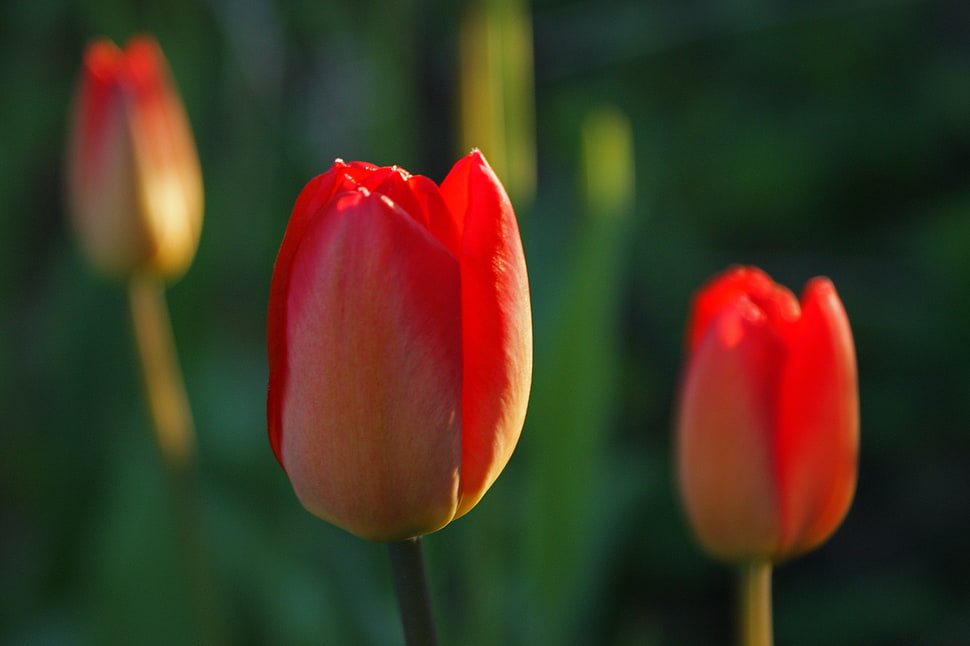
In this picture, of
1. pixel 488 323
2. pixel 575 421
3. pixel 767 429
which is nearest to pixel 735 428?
pixel 767 429

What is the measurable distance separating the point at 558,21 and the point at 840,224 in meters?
0.64

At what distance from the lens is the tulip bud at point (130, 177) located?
2.72 feet

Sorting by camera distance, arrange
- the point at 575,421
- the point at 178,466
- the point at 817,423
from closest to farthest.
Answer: the point at 817,423 → the point at 178,466 → the point at 575,421

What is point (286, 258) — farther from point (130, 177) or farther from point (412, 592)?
point (130, 177)

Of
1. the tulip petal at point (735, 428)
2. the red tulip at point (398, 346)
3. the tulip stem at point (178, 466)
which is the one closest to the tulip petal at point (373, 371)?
the red tulip at point (398, 346)

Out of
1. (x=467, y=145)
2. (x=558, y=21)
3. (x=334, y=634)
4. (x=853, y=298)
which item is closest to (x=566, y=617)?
(x=334, y=634)

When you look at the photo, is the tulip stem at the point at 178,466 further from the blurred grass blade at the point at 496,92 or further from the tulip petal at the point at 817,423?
the tulip petal at the point at 817,423

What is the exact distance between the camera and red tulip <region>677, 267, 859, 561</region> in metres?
0.47

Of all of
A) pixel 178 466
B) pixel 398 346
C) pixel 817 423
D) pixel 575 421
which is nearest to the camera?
pixel 398 346

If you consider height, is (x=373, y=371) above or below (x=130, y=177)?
below

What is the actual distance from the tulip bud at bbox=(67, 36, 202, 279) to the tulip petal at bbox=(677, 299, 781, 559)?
1.62ft

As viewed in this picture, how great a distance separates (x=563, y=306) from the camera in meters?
0.94

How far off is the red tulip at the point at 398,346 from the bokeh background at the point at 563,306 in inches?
20.2

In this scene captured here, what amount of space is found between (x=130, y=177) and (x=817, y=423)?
22.5 inches
